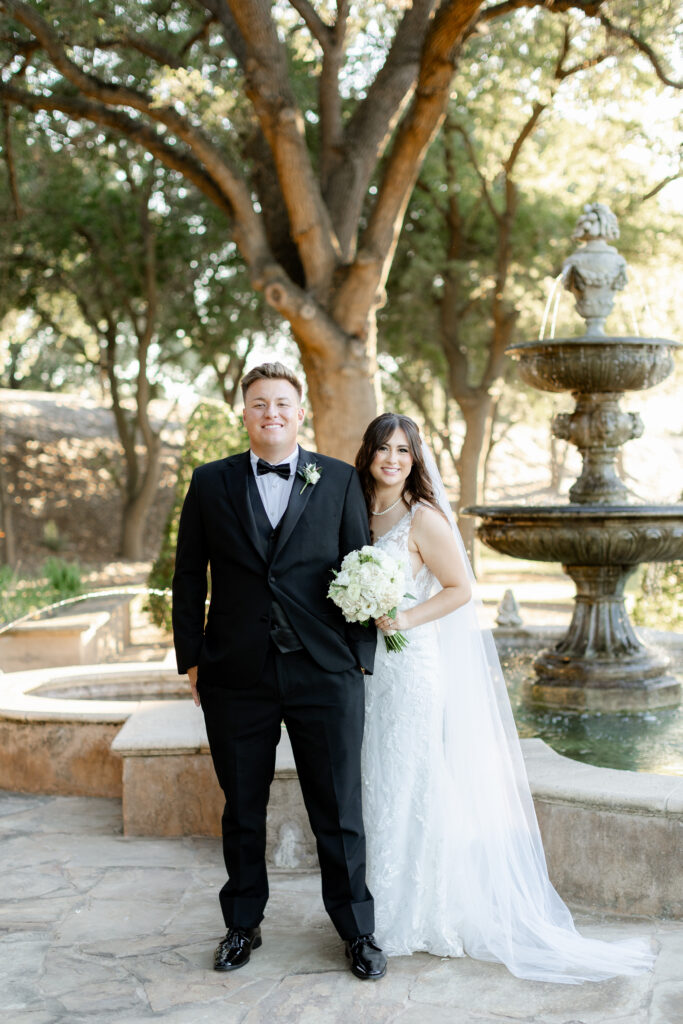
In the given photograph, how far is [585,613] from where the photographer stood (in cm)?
721

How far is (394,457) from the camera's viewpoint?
4211 millimetres

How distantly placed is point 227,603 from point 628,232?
1586 centimetres

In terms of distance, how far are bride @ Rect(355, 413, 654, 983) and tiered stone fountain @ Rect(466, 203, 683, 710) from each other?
7.59 ft

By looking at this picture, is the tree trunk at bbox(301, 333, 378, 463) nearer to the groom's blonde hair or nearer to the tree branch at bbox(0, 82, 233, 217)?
the tree branch at bbox(0, 82, 233, 217)

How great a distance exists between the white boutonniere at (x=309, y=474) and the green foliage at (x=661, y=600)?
7372mm

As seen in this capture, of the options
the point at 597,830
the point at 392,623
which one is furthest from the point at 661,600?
the point at 392,623

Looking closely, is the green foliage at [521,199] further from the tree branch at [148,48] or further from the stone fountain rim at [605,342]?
the stone fountain rim at [605,342]

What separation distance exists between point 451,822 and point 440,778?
0.18 metres

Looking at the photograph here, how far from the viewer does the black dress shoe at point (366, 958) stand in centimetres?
380

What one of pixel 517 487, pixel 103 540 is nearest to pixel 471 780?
pixel 103 540

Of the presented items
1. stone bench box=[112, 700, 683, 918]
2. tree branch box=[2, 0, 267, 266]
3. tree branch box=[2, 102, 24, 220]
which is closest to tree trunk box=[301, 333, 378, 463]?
tree branch box=[2, 0, 267, 266]

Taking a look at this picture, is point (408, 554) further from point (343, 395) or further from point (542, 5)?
point (542, 5)

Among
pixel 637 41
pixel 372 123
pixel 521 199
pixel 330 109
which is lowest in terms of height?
pixel 372 123

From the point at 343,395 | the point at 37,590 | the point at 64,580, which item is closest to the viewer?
the point at 343,395
